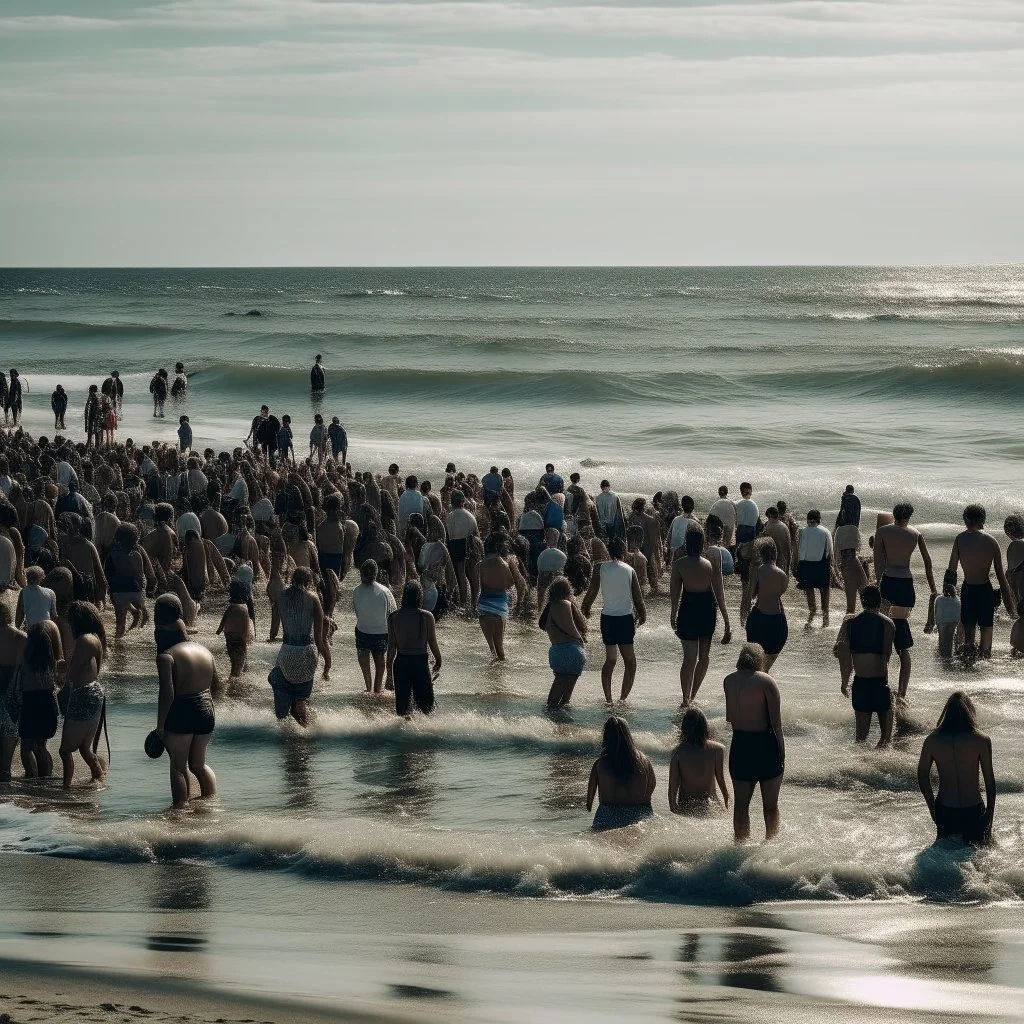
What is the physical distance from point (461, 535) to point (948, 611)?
209 inches

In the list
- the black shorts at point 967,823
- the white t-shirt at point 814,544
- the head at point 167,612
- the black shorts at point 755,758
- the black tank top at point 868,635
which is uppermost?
the white t-shirt at point 814,544

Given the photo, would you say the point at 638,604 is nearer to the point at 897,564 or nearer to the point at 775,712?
the point at 897,564

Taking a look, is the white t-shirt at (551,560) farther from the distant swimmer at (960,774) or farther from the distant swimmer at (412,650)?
the distant swimmer at (960,774)

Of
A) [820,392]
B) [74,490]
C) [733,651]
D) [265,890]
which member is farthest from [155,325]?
[265,890]

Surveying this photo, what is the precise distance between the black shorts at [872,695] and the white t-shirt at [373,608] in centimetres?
374

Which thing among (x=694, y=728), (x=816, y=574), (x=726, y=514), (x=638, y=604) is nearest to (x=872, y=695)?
(x=638, y=604)

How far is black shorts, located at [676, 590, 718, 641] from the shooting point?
10.9 meters

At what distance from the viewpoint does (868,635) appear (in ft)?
31.2

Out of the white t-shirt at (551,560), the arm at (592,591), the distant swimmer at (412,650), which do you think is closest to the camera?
the distant swimmer at (412,650)

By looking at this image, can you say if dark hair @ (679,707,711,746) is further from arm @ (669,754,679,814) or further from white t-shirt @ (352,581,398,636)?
white t-shirt @ (352,581,398,636)

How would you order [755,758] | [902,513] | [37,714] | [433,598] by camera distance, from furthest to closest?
[433,598]
[902,513]
[37,714]
[755,758]

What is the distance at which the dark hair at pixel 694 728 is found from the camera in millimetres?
7418

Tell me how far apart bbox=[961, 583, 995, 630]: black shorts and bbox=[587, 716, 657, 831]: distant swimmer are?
237 inches

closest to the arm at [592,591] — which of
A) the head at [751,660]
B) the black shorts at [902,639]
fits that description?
the black shorts at [902,639]
